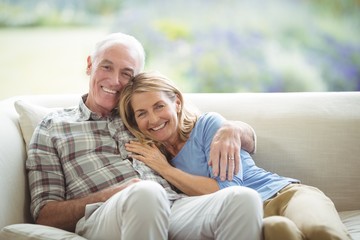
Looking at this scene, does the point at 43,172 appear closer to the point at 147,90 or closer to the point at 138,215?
the point at 147,90

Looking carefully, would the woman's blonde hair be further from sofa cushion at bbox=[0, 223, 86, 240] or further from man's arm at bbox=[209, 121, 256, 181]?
sofa cushion at bbox=[0, 223, 86, 240]

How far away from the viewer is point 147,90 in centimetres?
189

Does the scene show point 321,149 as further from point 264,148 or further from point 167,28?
point 167,28

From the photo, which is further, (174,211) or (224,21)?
(224,21)

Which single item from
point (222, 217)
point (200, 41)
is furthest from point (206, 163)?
point (200, 41)

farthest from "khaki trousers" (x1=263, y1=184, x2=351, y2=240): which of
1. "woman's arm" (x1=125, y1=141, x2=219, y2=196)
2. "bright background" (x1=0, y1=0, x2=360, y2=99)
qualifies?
"bright background" (x1=0, y1=0, x2=360, y2=99)

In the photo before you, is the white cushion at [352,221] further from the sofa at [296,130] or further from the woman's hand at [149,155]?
the woman's hand at [149,155]

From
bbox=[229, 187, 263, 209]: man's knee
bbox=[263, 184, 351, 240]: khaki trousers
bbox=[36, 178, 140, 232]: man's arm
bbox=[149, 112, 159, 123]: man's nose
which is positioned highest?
bbox=[149, 112, 159, 123]: man's nose

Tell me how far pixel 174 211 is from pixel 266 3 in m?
1.53

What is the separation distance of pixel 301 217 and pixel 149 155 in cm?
60

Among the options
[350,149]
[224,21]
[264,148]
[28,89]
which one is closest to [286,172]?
[264,148]

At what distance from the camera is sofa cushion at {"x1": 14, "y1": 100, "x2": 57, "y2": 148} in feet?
6.47

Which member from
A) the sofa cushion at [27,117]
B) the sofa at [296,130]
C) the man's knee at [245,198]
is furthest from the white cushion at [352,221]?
the sofa cushion at [27,117]

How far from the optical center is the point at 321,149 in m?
2.07
